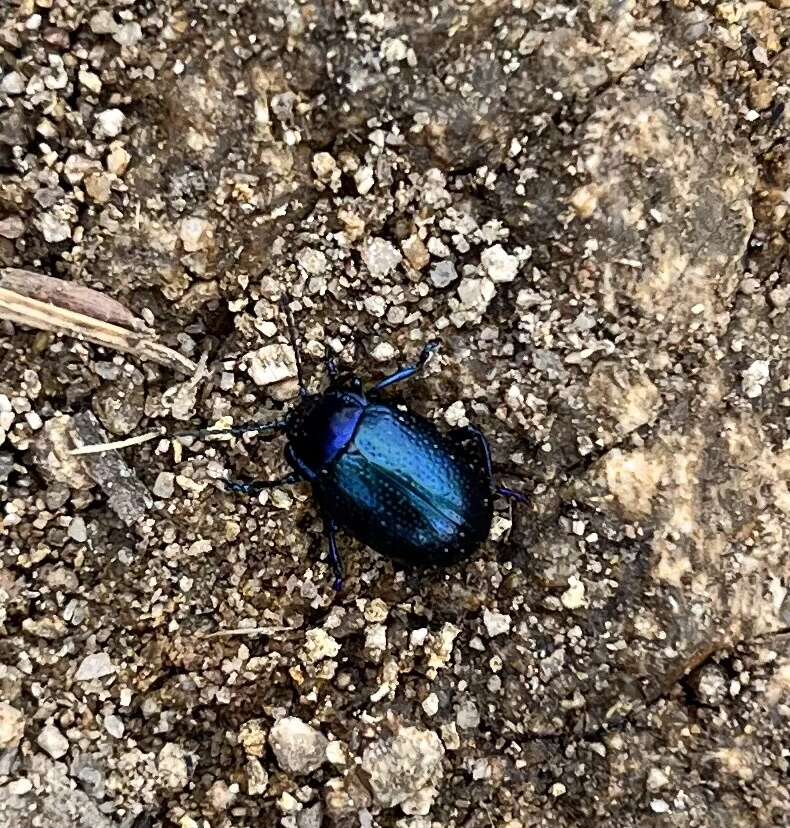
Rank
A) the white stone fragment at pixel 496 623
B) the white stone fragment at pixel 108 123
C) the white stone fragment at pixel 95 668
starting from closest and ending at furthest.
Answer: the white stone fragment at pixel 108 123
the white stone fragment at pixel 95 668
the white stone fragment at pixel 496 623

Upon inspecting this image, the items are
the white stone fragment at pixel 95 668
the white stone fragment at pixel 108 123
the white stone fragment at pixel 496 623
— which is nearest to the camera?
the white stone fragment at pixel 108 123

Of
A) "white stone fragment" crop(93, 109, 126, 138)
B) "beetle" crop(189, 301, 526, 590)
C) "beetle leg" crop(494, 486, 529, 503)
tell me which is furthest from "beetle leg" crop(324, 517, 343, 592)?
"white stone fragment" crop(93, 109, 126, 138)

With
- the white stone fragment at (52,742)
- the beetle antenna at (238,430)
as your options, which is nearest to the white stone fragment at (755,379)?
the beetle antenna at (238,430)

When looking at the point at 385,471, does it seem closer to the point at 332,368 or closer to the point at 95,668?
the point at 332,368

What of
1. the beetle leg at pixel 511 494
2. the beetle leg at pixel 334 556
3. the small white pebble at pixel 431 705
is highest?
the beetle leg at pixel 511 494

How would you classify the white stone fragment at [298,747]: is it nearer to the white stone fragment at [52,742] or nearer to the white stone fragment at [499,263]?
the white stone fragment at [52,742]

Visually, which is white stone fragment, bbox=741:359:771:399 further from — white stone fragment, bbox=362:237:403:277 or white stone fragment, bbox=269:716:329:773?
white stone fragment, bbox=269:716:329:773

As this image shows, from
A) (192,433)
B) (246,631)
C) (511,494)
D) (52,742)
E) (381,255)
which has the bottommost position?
(52,742)

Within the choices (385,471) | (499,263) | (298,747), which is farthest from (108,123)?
(298,747)
